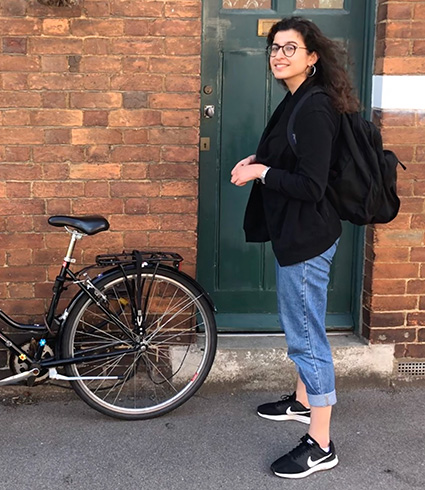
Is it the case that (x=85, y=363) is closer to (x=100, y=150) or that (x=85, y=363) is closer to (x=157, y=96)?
(x=100, y=150)

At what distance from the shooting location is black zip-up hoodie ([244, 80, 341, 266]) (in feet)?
10.3

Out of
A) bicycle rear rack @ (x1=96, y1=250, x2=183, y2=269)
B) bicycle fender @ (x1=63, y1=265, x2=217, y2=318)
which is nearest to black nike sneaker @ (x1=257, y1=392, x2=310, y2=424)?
bicycle fender @ (x1=63, y1=265, x2=217, y2=318)

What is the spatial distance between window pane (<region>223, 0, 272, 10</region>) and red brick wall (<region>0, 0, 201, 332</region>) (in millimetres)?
358

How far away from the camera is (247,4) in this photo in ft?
14.3

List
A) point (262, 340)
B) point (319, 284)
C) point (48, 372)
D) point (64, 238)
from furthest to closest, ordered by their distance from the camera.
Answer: point (262, 340), point (64, 238), point (48, 372), point (319, 284)

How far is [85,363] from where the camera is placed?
4016mm

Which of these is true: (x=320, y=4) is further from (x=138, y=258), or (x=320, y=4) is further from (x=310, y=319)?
(x=310, y=319)

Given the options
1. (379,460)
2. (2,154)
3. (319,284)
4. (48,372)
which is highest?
(2,154)

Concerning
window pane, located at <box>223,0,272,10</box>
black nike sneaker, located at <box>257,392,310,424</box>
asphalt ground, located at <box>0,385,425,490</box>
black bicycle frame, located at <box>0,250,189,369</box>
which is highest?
window pane, located at <box>223,0,272,10</box>

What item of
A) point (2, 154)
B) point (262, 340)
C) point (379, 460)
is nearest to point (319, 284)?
point (379, 460)

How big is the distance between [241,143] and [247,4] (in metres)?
0.84

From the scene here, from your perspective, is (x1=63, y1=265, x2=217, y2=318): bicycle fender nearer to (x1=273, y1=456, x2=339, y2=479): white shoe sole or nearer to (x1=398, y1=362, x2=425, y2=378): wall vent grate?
(x1=273, y1=456, x2=339, y2=479): white shoe sole

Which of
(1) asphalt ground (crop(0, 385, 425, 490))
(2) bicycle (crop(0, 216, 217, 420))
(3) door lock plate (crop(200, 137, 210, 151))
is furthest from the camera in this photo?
(3) door lock plate (crop(200, 137, 210, 151))

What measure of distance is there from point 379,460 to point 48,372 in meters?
1.81
